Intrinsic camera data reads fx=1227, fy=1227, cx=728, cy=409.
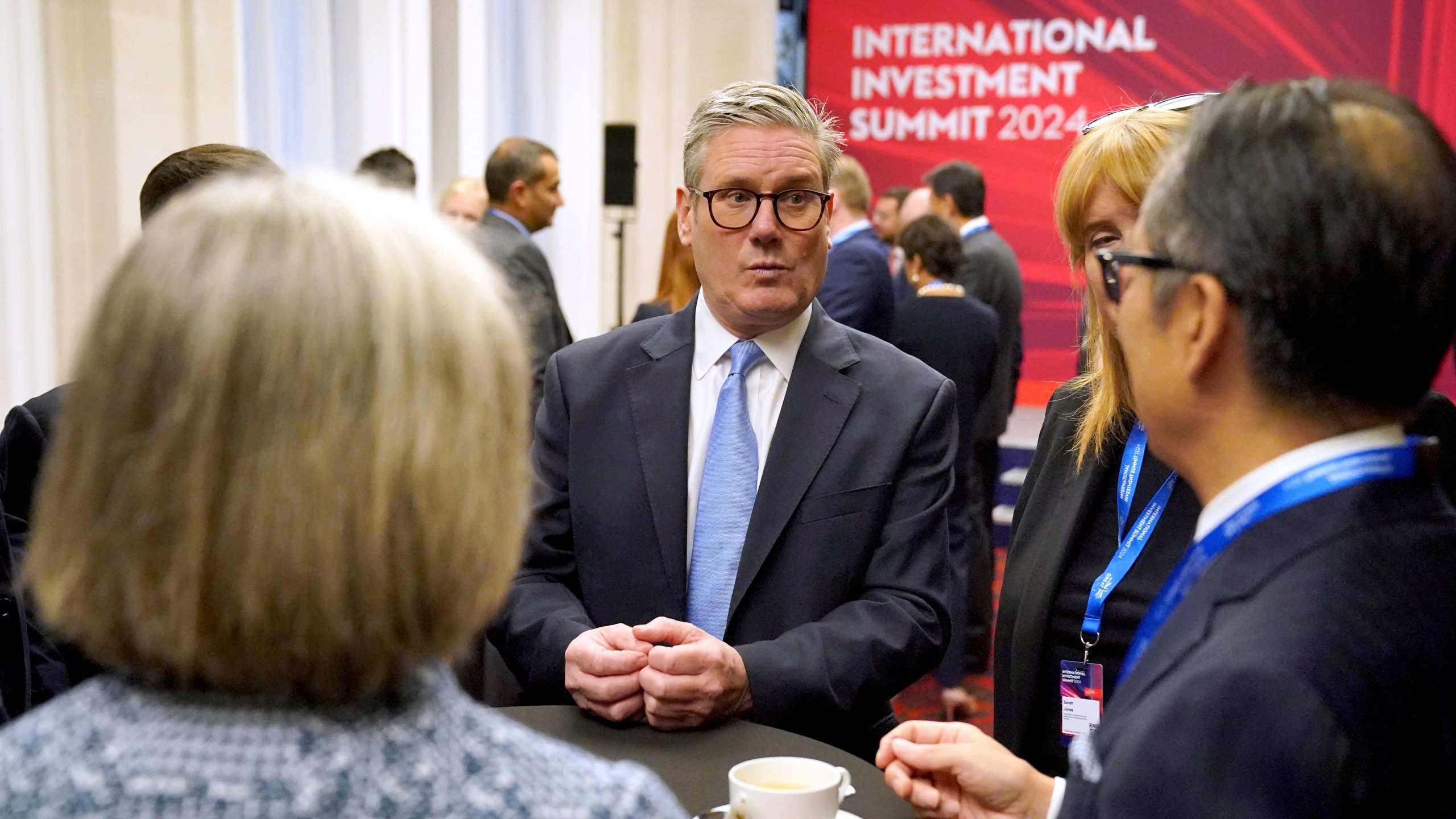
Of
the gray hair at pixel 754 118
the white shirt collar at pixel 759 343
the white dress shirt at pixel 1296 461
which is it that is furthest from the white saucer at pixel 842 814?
→ the gray hair at pixel 754 118

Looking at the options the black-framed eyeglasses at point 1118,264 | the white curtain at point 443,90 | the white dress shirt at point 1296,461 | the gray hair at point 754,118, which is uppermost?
the white curtain at point 443,90

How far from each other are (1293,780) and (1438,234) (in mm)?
419

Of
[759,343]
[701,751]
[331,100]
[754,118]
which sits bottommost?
[701,751]

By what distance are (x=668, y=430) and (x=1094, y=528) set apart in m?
0.69

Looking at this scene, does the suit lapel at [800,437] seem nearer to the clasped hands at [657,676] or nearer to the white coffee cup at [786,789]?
the clasped hands at [657,676]

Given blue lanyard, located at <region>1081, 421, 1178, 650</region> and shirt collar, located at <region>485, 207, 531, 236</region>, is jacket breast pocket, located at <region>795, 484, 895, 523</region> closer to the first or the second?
blue lanyard, located at <region>1081, 421, 1178, 650</region>

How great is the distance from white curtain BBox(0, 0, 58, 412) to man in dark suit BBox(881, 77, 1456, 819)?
14.3ft

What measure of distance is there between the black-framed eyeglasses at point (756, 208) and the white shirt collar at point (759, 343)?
14 cm

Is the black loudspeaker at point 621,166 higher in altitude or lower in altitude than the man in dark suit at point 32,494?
higher

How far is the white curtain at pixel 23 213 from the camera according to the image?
4.24 meters

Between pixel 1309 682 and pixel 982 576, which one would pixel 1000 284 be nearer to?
pixel 982 576

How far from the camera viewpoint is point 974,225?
6.45 m

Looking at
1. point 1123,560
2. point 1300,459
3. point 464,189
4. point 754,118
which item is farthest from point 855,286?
point 1300,459

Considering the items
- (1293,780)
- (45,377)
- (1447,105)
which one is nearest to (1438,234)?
(1293,780)
